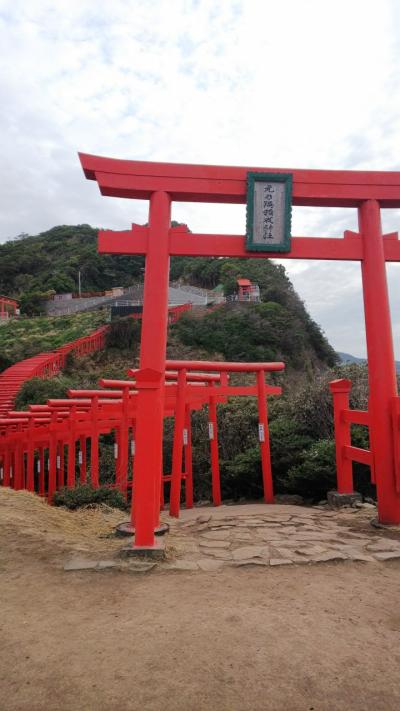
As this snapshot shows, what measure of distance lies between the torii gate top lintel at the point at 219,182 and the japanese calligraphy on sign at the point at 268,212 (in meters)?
0.11

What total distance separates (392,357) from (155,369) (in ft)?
8.90

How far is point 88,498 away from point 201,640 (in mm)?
5080

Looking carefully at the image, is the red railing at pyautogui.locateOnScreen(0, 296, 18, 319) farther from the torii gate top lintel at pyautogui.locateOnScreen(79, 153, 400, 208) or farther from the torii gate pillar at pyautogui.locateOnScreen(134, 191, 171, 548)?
the torii gate pillar at pyautogui.locateOnScreen(134, 191, 171, 548)

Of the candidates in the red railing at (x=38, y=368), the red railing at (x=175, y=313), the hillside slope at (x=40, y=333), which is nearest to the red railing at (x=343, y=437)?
the red railing at (x=38, y=368)

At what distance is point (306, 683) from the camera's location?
7.13 feet

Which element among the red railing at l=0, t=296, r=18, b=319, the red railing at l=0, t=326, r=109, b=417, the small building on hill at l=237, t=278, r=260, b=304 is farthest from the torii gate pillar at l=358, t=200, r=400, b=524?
the red railing at l=0, t=296, r=18, b=319

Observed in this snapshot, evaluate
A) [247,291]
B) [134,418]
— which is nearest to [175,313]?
[247,291]

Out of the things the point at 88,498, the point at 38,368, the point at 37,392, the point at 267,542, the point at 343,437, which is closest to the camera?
the point at 267,542

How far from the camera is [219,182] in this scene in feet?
17.3

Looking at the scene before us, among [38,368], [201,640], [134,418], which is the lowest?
[201,640]

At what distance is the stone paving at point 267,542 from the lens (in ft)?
13.1

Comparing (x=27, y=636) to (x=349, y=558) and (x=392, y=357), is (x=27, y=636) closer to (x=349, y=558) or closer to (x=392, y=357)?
(x=349, y=558)

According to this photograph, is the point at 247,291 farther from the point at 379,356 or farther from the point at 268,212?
the point at 379,356

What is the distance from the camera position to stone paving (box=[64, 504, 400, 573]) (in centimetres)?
398
